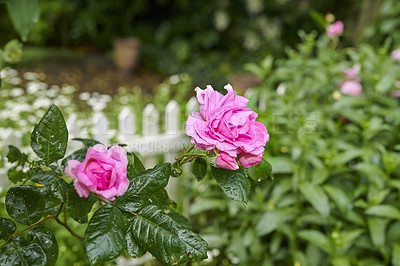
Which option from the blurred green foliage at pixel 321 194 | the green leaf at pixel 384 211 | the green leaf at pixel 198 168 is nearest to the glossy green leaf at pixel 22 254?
the green leaf at pixel 198 168

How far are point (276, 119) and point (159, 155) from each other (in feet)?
2.39

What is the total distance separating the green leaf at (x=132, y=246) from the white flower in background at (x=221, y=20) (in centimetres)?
558

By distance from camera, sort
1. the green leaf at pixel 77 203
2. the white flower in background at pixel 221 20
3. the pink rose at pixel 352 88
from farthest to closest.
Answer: the white flower in background at pixel 221 20
the pink rose at pixel 352 88
the green leaf at pixel 77 203

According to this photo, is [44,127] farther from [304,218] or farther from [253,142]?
[304,218]

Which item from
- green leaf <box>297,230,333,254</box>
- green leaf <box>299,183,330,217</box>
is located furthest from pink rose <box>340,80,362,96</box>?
green leaf <box>297,230,333,254</box>

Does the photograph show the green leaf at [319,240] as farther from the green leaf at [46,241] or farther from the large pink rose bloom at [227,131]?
the green leaf at [46,241]

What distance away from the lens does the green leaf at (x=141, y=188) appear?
627mm

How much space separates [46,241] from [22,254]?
4cm

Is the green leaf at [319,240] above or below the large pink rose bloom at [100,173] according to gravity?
below

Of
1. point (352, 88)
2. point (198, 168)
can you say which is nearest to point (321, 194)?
point (352, 88)

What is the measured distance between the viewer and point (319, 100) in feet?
7.31

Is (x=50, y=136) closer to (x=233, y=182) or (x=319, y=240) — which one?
(x=233, y=182)

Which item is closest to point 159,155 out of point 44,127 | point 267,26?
point 44,127

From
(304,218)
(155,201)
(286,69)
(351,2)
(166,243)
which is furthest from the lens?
(351,2)
